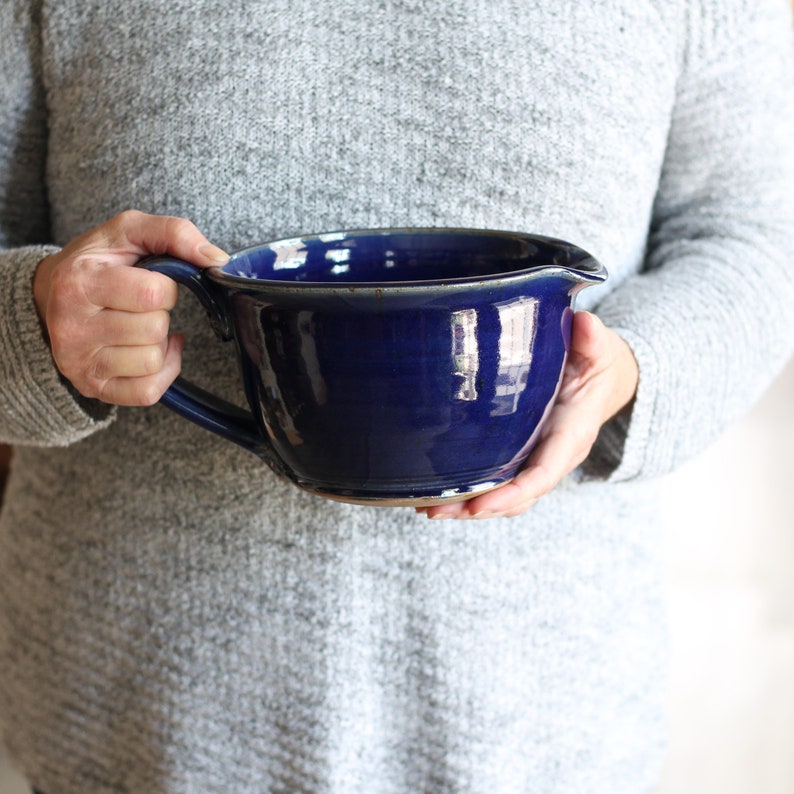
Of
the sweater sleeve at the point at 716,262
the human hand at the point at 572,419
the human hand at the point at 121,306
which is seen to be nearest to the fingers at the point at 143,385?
the human hand at the point at 121,306

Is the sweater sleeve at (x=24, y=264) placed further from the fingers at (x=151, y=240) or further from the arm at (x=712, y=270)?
the arm at (x=712, y=270)

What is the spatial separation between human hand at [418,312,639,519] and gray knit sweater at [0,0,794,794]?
0.05 meters

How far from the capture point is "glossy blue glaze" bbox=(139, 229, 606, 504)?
36 cm

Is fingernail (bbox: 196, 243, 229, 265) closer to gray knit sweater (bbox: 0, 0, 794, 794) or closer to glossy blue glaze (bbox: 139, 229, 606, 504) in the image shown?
glossy blue glaze (bbox: 139, 229, 606, 504)

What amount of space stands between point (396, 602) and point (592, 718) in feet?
0.64

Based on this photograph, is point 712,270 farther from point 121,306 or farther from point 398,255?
point 121,306

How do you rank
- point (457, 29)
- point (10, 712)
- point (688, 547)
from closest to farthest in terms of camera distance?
point (457, 29)
point (10, 712)
point (688, 547)

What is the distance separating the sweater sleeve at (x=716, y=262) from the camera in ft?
1.80

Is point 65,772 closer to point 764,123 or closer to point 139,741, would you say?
point 139,741

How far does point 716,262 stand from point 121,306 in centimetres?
40

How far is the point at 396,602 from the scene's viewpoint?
1.81 feet

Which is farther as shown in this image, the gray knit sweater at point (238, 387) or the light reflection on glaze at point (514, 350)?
the gray knit sweater at point (238, 387)

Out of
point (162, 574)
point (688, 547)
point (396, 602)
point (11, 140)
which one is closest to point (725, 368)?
point (396, 602)

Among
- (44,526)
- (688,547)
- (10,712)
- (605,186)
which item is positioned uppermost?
(605,186)
